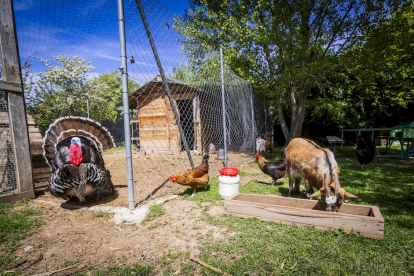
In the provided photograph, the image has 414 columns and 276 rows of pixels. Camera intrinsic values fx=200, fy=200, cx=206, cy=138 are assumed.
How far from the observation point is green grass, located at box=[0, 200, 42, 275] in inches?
91.3

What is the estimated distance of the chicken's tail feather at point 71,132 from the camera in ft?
15.3

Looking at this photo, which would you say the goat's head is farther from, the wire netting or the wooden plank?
the wire netting

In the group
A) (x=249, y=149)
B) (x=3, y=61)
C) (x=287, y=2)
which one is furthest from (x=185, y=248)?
(x=287, y=2)

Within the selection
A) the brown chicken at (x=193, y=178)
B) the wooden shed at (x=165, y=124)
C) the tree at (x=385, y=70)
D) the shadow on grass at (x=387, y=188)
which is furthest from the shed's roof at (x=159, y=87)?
the tree at (x=385, y=70)

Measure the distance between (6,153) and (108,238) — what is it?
3.21 metres

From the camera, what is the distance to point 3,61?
3.96m

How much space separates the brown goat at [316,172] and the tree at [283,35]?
4853 mm

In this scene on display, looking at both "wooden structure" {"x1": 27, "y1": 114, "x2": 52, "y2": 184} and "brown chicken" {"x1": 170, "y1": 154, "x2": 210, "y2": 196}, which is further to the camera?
"wooden structure" {"x1": 27, "y1": 114, "x2": 52, "y2": 184}

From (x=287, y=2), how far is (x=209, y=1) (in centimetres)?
422

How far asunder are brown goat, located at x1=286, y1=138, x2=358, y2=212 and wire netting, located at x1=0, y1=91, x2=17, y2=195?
561 cm

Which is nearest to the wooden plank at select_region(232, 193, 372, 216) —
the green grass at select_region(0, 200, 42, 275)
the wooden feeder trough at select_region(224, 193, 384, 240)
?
the wooden feeder trough at select_region(224, 193, 384, 240)

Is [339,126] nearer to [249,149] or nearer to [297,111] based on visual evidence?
[297,111]

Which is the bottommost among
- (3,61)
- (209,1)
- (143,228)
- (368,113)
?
(143,228)

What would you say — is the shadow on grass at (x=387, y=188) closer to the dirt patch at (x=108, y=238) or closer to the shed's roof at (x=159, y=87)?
the dirt patch at (x=108, y=238)
